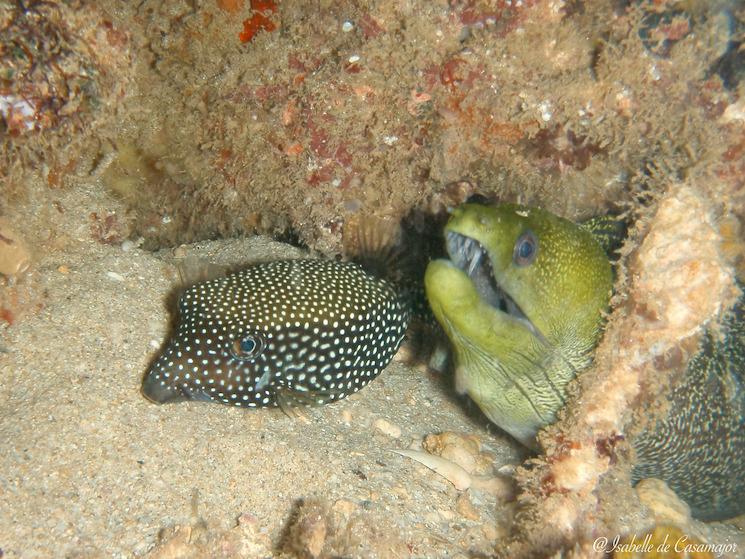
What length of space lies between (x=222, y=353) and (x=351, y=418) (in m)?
1.18

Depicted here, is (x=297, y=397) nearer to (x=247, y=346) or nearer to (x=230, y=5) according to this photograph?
(x=247, y=346)

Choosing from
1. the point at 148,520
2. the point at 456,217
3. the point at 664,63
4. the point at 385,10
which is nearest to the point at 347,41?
the point at 385,10

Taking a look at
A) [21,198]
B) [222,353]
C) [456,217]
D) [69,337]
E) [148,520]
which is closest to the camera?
[148,520]

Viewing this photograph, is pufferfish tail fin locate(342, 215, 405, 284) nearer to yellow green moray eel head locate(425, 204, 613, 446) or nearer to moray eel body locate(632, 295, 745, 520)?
yellow green moray eel head locate(425, 204, 613, 446)

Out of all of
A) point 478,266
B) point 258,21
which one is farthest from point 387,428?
point 258,21

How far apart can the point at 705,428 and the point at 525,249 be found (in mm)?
2604

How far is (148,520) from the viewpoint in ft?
8.90

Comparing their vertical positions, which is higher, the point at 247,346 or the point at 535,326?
the point at 535,326

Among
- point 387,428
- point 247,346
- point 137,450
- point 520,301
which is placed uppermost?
point 520,301

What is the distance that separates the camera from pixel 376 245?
4391mm

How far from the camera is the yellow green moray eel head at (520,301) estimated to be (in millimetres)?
2949

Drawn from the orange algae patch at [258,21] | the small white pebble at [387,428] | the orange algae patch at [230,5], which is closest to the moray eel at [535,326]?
the small white pebble at [387,428]

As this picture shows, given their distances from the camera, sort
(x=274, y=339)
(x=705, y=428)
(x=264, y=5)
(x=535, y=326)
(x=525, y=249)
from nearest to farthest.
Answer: (x=525, y=249) → (x=535, y=326) → (x=274, y=339) → (x=264, y=5) → (x=705, y=428)

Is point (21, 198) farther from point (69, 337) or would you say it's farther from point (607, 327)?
point (607, 327)
